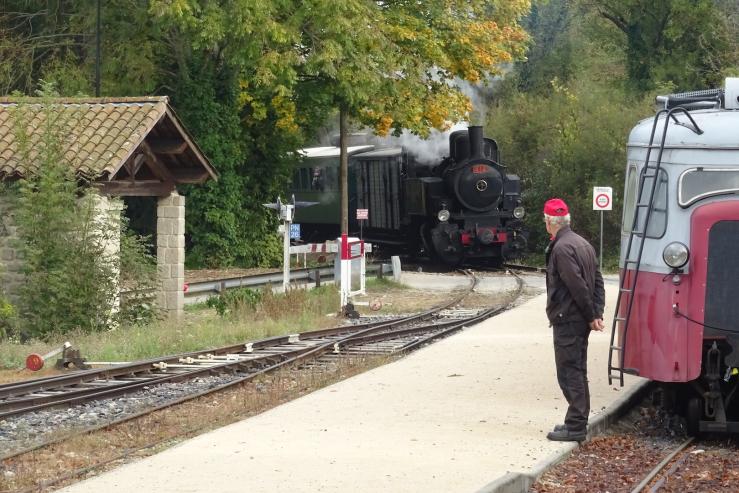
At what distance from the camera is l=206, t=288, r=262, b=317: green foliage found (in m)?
22.9

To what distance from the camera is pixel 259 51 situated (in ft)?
102

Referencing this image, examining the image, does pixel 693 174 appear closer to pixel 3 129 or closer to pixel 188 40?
pixel 3 129

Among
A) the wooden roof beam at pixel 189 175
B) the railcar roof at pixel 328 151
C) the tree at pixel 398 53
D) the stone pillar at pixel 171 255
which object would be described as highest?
the tree at pixel 398 53

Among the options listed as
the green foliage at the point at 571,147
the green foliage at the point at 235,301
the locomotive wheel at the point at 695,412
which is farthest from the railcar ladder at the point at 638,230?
the green foliage at the point at 571,147

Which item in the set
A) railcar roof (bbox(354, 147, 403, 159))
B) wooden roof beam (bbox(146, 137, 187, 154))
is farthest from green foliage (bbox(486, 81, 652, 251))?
wooden roof beam (bbox(146, 137, 187, 154))

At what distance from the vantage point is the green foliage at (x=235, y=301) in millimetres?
22938

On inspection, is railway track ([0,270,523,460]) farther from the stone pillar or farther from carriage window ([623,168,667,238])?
carriage window ([623,168,667,238])

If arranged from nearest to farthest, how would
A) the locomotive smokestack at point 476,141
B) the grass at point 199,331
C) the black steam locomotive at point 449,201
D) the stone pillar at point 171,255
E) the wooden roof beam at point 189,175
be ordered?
the grass at point 199,331 < the stone pillar at point 171,255 < the wooden roof beam at point 189,175 < the black steam locomotive at point 449,201 < the locomotive smokestack at point 476,141

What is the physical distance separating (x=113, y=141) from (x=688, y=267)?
1200 cm

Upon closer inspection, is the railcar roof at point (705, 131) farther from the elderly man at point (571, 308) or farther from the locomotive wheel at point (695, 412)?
the locomotive wheel at point (695, 412)

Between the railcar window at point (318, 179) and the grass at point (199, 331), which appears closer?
the grass at point (199, 331)

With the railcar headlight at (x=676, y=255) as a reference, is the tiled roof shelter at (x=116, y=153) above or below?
above

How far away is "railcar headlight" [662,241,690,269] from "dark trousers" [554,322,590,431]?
40.5 inches

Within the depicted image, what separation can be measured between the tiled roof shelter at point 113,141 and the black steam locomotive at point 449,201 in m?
12.5
